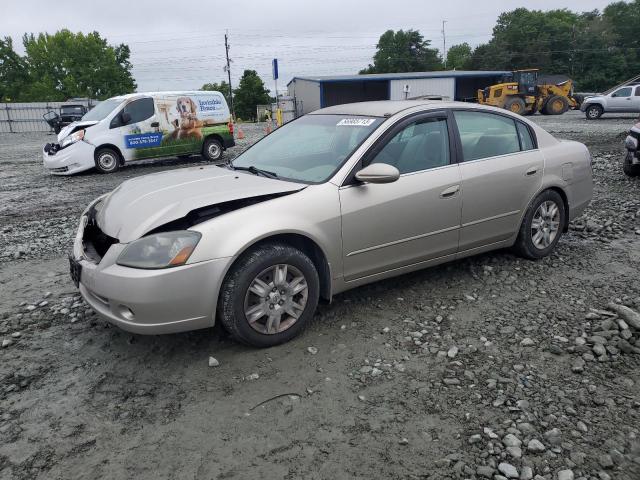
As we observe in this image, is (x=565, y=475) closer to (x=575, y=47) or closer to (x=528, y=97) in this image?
(x=528, y=97)

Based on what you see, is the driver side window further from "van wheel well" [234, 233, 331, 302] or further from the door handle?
"van wheel well" [234, 233, 331, 302]

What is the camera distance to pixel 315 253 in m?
3.69

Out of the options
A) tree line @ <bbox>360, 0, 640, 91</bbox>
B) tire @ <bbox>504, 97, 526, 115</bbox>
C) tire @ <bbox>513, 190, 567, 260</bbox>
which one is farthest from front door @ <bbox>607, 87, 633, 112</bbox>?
tree line @ <bbox>360, 0, 640, 91</bbox>

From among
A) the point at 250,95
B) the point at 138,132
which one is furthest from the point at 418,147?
the point at 250,95

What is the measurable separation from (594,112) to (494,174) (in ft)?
80.9

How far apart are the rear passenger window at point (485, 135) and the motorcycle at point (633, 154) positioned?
5213 millimetres

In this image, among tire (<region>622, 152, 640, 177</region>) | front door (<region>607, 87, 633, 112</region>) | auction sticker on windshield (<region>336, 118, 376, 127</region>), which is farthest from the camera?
front door (<region>607, 87, 633, 112</region>)

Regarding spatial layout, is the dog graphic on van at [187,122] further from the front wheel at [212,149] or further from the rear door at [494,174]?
the rear door at [494,174]

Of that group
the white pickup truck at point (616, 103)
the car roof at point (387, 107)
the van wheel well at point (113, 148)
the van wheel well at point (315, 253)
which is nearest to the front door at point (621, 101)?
the white pickup truck at point (616, 103)

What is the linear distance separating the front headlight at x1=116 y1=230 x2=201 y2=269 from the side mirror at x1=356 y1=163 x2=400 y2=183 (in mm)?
1239

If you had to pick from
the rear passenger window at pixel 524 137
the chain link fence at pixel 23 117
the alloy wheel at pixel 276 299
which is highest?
the chain link fence at pixel 23 117

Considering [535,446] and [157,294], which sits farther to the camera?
[157,294]

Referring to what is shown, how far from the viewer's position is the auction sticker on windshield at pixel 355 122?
163 inches

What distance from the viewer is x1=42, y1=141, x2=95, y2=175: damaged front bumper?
11.9 m
